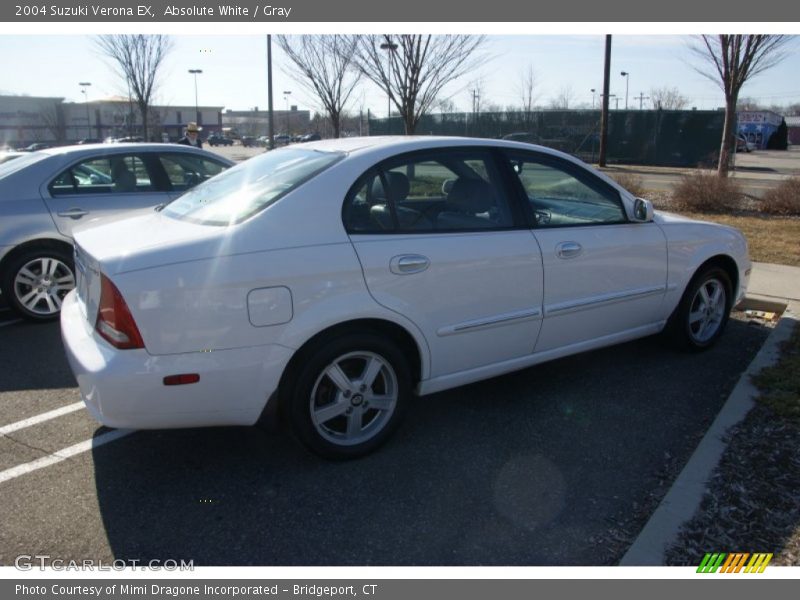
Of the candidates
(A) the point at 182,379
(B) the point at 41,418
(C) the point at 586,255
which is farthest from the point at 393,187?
(B) the point at 41,418

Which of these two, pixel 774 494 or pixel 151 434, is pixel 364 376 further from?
pixel 774 494

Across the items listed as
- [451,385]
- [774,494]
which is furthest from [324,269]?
[774,494]

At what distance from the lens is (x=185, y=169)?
7137 mm

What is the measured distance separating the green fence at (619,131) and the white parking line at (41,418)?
2781cm

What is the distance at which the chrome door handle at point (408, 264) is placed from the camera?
11.4ft

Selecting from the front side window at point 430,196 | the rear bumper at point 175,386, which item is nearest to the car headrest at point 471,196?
the front side window at point 430,196

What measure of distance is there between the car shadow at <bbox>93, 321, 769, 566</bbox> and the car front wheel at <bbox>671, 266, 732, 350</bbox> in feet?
1.69

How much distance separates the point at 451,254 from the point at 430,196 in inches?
19.7

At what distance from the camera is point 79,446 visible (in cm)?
383

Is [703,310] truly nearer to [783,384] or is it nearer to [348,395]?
[783,384]

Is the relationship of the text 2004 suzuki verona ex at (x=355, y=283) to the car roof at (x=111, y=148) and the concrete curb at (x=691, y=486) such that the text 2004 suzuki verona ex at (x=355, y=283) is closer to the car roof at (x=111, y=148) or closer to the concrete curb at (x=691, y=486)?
the concrete curb at (x=691, y=486)

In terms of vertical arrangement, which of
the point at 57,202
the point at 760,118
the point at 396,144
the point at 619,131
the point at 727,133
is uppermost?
the point at 760,118

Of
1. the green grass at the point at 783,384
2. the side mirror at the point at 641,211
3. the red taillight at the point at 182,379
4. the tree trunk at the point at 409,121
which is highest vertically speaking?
the tree trunk at the point at 409,121

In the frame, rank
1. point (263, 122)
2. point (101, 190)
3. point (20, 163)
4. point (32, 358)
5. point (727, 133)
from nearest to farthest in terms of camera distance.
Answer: point (32, 358) < point (20, 163) < point (101, 190) < point (727, 133) < point (263, 122)
